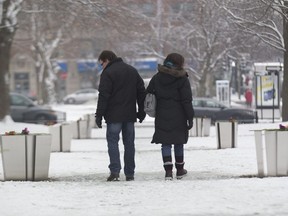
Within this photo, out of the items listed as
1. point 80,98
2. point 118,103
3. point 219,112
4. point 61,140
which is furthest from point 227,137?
A: point 80,98

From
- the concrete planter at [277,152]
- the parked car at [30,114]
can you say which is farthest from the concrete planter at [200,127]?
the concrete planter at [277,152]

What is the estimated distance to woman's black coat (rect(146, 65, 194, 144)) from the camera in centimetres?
1148

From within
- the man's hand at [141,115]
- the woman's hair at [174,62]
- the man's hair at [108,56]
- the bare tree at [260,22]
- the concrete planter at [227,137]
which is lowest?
the concrete planter at [227,137]

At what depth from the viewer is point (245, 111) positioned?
37562 millimetres

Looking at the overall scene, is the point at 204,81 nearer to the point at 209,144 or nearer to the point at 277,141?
the point at 209,144

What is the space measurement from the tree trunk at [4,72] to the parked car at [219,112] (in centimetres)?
1086

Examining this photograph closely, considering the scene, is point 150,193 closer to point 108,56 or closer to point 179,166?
point 179,166

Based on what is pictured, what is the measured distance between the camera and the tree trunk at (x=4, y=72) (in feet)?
92.4

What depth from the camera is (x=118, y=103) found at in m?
11.6

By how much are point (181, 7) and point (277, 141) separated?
3959 centimetres

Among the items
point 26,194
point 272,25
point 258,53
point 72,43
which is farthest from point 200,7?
point 26,194

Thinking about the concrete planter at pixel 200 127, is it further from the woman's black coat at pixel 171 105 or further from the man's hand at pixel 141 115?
the woman's black coat at pixel 171 105

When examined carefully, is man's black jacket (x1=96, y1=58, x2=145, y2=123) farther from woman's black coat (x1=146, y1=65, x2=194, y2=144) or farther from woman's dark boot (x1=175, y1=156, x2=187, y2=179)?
woman's dark boot (x1=175, y1=156, x2=187, y2=179)

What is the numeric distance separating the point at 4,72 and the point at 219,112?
12.4 m
